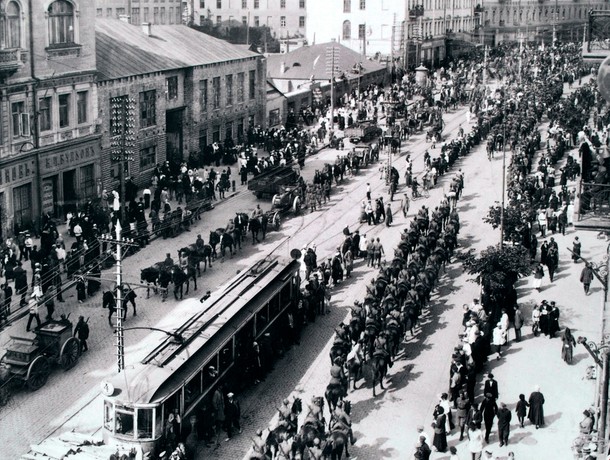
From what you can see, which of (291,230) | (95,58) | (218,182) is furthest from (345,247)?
(95,58)

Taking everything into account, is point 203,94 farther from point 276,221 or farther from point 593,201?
point 593,201

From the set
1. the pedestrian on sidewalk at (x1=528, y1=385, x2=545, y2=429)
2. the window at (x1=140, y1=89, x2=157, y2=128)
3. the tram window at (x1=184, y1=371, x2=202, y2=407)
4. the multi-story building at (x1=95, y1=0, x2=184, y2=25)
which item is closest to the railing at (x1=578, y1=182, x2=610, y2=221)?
the pedestrian on sidewalk at (x1=528, y1=385, x2=545, y2=429)

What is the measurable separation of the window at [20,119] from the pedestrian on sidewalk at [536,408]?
2591cm

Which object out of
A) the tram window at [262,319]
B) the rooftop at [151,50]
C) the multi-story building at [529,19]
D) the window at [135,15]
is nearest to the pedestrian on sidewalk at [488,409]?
the tram window at [262,319]

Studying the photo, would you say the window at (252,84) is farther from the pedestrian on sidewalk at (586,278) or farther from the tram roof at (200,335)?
the pedestrian on sidewalk at (586,278)

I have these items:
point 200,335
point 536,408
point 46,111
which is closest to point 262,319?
point 200,335

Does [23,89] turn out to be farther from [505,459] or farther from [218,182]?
[505,459]

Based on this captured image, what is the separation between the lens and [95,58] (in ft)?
153

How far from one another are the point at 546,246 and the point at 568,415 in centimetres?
1301

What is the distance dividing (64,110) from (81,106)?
5.02ft

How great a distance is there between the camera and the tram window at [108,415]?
2159cm

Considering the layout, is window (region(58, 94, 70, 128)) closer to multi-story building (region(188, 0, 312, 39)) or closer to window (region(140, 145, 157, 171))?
window (region(140, 145, 157, 171))

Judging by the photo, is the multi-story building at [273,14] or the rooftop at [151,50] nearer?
the rooftop at [151,50]

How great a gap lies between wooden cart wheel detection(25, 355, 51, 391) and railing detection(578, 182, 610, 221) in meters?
15.4
